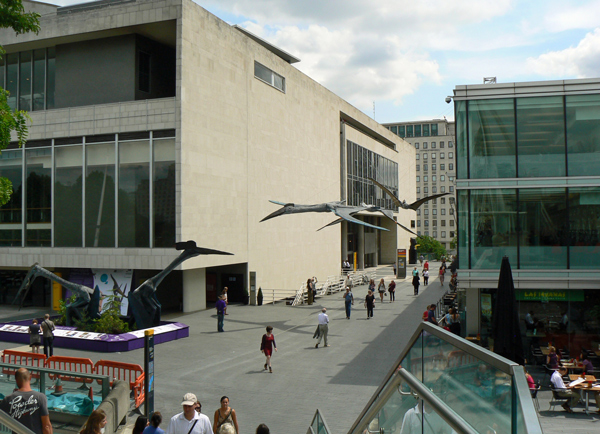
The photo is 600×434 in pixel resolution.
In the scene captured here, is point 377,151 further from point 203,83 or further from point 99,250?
point 99,250

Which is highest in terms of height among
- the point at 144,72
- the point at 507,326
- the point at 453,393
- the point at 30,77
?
the point at 30,77

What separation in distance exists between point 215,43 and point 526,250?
19.7 metres

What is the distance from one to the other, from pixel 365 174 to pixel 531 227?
38.1 m

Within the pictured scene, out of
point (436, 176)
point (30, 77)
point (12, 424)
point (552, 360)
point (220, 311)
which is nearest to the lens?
point (12, 424)

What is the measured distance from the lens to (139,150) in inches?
1056

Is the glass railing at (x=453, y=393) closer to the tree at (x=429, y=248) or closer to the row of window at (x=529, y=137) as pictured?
the row of window at (x=529, y=137)

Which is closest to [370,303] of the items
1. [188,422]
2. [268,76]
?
[268,76]

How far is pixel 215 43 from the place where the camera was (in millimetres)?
29016

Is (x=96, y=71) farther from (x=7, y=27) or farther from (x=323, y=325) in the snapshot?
(x=323, y=325)

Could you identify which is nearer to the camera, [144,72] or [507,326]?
[507,326]

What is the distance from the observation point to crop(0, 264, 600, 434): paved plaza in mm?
12125

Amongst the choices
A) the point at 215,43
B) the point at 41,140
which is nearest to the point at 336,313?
the point at 215,43

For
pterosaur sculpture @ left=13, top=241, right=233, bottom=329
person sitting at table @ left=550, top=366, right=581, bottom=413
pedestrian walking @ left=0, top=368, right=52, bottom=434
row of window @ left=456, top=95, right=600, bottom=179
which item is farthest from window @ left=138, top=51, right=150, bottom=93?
pedestrian walking @ left=0, top=368, right=52, bottom=434

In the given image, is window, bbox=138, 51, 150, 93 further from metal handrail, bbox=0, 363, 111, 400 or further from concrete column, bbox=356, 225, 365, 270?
concrete column, bbox=356, 225, 365, 270
